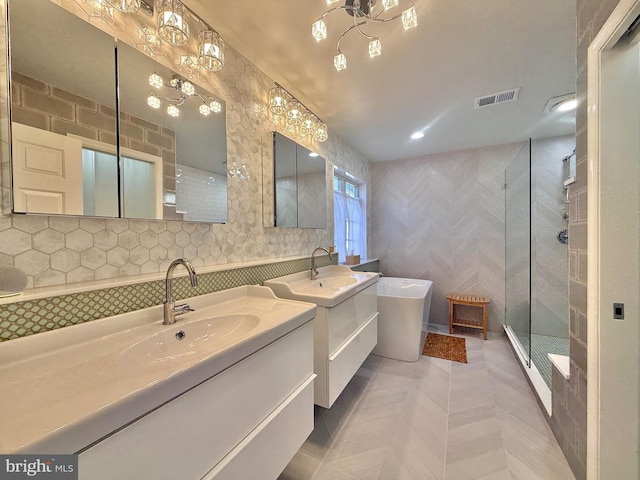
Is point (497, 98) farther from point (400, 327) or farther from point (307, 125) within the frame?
point (400, 327)

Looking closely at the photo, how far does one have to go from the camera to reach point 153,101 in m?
1.16

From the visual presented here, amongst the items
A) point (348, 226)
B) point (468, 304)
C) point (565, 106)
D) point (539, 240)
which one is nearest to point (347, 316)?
point (348, 226)

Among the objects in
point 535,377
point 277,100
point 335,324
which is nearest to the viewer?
point 335,324

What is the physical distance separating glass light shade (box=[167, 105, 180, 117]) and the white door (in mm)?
430

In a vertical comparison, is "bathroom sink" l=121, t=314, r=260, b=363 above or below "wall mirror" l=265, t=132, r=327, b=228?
below

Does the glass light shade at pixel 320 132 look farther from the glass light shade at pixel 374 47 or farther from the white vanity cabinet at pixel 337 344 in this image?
the white vanity cabinet at pixel 337 344

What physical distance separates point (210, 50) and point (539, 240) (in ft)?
12.3

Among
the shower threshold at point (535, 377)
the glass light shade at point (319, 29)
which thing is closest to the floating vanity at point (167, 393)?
the glass light shade at point (319, 29)

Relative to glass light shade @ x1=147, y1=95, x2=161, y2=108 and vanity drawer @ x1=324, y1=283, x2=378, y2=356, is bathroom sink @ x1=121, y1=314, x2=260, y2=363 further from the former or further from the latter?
glass light shade @ x1=147, y1=95, x2=161, y2=108

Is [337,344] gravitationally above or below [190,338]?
below

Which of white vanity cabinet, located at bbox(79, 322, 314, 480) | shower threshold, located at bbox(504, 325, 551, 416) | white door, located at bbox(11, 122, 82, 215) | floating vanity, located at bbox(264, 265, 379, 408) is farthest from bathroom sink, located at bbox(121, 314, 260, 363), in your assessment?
shower threshold, located at bbox(504, 325, 551, 416)

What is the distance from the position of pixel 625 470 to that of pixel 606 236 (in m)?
0.98

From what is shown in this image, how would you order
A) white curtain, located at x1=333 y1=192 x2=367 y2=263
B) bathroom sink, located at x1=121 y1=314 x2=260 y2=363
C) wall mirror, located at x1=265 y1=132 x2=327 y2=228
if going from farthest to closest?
white curtain, located at x1=333 y1=192 x2=367 y2=263 < wall mirror, located at x1=265 y1=132 x2=327 y2=228 < bathroom sink, located at x1=121 y1=314 x2=260 y2=363

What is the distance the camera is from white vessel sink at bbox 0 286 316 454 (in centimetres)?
46
